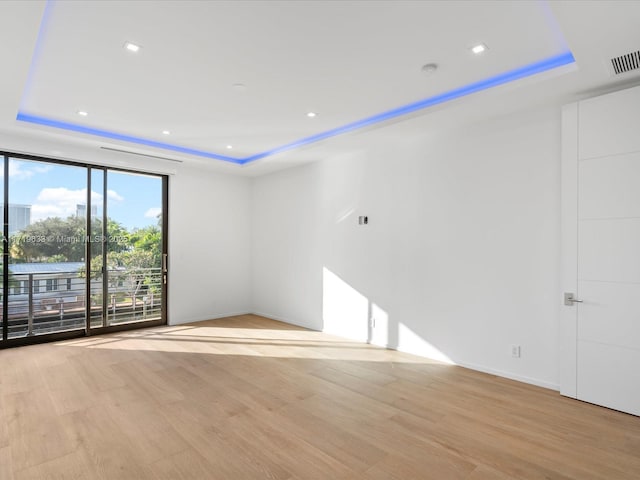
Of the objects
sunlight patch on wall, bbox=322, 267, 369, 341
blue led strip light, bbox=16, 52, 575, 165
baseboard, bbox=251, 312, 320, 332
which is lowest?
baseboard, bbox=251, 312, 320, 332

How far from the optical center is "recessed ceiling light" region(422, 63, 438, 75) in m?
2.92

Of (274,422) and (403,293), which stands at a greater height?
(403,293)

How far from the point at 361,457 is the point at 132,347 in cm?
372

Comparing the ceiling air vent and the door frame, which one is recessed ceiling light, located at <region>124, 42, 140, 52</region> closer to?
the ceiling air vent

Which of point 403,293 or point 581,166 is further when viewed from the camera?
point 403,293

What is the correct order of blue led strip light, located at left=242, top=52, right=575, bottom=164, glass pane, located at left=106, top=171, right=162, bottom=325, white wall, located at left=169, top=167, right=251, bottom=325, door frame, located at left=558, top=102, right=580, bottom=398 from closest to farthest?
blue led strip light, located at left=242, top=52, right=575, bottom=164
door frame, located at left=558, top=102, right=580, bottom=398
glass pane, located at left=106, top=171, right=162, bottom=325
white wall, located at left=169, top=167, right=251, bottom=325

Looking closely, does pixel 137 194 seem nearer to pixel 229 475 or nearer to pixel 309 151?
pixel 309 151

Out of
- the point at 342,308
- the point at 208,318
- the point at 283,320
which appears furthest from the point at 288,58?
the point at 208,318

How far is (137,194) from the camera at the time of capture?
5.90 meters

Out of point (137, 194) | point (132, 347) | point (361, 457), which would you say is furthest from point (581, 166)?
point (137, 194)

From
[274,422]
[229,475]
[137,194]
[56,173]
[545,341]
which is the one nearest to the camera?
[229,475]

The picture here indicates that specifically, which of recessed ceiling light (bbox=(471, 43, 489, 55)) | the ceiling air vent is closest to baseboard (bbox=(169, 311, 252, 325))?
recessed ceiling light (bbox=(471, 43, 489, 55))

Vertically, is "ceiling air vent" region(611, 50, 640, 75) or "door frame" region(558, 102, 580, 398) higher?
"ceiling air vent" region(611, 50, 640, 75)

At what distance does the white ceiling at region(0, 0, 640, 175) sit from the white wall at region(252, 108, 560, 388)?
0.51 meters
